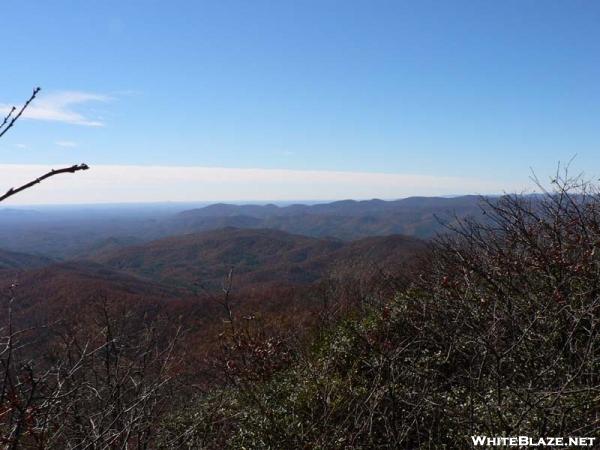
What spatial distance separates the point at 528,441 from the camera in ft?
12.5

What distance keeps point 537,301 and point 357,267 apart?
19.4 meters

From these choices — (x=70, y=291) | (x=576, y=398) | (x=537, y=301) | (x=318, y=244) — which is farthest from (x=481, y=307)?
(x=318, y=244)

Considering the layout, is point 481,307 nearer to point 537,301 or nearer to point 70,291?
point 537,301

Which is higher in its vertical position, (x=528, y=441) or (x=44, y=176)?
(x=44, y=176)

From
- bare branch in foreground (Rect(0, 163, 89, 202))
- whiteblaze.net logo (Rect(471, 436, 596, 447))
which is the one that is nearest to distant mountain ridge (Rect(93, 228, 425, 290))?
whiteblaze.net logo (Rect(471, 436, 596, 447))

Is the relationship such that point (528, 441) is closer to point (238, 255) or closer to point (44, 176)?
point (44, 176)

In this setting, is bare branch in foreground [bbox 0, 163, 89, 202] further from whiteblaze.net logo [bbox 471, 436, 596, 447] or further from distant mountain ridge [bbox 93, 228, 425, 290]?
distant mountain ridge [bbox 93, 228, 425, 290]

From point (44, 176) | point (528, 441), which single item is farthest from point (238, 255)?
point (44, 176)

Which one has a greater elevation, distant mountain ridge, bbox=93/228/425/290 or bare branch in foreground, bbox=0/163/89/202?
bare branch in foreground, bbox=0/163/89/202

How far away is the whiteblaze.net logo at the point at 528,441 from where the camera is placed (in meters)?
3.68

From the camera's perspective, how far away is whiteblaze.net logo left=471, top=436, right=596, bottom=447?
3676mm

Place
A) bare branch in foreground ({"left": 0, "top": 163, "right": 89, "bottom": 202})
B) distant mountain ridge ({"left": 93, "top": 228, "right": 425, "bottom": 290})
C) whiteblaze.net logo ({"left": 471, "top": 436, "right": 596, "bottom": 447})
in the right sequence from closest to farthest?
bare branch in foreground ({"left": 0, "top": 163, "right": 89, "bottom": 202}) → whiteblaze.net logo ({"left": 471, "top": 436, "right": 596, "bottom": 447}) → distant mountain ridge ({"left": 93, "top": 228, "right": 425, "bottom": 290})

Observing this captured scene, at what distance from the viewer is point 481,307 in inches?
251

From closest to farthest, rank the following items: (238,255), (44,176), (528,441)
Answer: (44,176) → (528,441) → (238,255)
